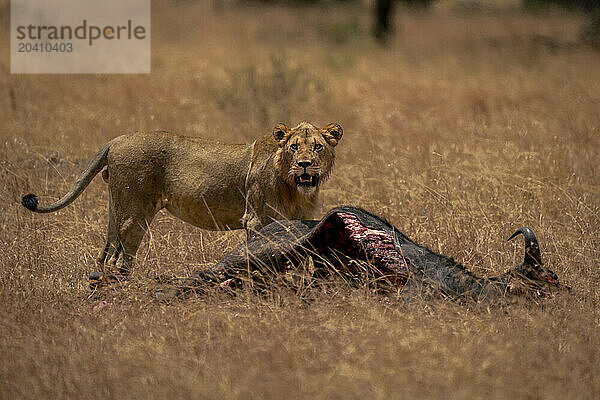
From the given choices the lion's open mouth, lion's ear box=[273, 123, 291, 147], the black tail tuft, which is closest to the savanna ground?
the black tail tuft

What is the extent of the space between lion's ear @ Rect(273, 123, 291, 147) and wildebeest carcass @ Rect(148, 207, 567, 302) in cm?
60

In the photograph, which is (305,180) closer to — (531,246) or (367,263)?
(367,263)

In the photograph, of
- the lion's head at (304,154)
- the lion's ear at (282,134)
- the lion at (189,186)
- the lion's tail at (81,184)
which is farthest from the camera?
the lion's tail at (81,184)

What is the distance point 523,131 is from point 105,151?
4.94 metres

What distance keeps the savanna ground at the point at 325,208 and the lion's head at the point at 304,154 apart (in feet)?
2.56

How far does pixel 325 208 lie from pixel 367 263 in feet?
8.02

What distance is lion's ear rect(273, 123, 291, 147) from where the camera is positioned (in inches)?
201

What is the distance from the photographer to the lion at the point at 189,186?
17.3 feet

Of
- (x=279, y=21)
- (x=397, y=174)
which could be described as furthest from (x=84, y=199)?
A: (x=279, y=21)

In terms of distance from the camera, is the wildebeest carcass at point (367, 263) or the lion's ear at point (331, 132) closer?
the wildebeest carcass at point (367, 263)

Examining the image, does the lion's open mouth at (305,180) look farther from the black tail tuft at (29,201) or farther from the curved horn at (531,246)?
the black tail tuft at (29,201)

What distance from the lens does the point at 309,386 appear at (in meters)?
3.61

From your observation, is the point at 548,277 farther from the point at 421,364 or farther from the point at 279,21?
the point at 279,21

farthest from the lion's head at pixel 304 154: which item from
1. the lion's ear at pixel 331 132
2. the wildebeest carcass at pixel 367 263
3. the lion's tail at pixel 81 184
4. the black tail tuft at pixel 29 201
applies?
the black tail tuft at pixel 29 201
